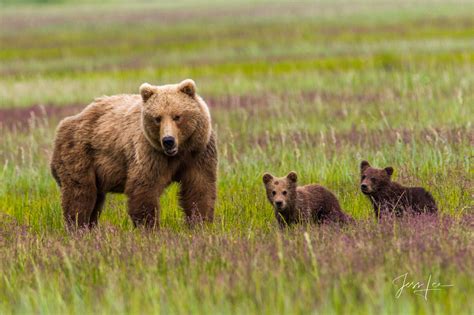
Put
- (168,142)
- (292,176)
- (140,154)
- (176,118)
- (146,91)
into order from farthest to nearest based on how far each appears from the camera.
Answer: (292,176) < (140,154) < (146,91) < (176,118) < (168,142)

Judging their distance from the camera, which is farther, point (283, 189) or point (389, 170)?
point (389, 170)

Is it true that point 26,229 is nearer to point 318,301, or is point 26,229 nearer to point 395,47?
point 318,301

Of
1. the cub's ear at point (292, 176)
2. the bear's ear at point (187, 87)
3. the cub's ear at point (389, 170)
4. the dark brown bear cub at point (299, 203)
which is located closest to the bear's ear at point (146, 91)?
the bear's ear at point (187, 87)

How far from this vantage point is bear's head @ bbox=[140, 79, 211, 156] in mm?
7461

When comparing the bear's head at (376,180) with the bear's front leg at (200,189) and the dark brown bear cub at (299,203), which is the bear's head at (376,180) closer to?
the dark brown bear cub at (299,203)

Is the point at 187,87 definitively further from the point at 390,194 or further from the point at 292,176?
the point at 390,194

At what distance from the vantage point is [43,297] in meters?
5.37

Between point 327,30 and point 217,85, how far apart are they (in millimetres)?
15265

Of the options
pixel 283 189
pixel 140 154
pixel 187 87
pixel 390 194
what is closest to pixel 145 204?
pixel 140 154

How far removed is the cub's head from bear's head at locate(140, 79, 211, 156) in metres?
0.75

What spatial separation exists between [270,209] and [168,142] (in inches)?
70.6

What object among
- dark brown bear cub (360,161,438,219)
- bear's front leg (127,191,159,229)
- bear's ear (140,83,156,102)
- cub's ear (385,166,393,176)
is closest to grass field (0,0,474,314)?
bear's front leg (127,191,159,229)

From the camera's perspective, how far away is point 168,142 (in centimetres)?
725

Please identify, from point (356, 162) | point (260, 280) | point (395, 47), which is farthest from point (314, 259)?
point (395, 47)
